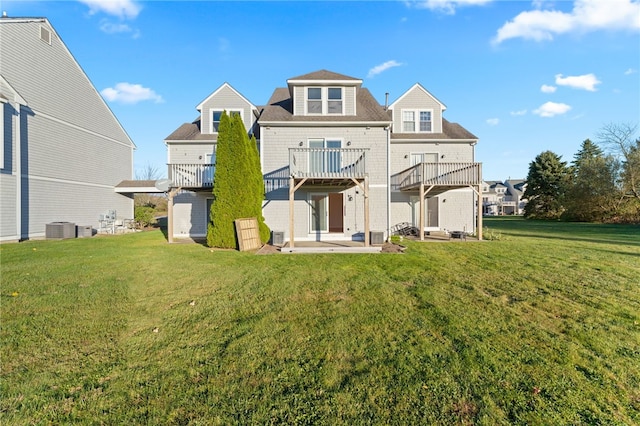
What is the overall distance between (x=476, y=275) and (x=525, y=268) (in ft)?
5.60

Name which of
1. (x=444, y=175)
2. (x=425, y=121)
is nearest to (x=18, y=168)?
(x=444, y=175)

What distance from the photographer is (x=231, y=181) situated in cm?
1109

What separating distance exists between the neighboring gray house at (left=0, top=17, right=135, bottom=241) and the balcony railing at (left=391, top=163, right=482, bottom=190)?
732 inches

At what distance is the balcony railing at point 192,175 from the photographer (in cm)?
1280

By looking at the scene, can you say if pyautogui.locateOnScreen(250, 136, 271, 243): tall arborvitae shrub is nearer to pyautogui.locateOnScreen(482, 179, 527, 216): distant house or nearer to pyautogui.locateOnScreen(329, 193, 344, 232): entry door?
pyautogui.locateOnScreen(329, 193, 344, 232): entry door

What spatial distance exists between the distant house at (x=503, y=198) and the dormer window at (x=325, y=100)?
2303 inches

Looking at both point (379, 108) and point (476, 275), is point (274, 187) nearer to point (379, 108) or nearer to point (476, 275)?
point (379, 108)

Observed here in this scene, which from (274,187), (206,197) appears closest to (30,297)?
(274,187)

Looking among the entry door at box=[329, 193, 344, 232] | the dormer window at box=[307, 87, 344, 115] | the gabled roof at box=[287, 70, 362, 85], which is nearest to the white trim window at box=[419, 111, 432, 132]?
the gabled roof at box=[287, 70, 362, 85]

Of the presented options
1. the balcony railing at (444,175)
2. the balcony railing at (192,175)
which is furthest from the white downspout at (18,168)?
the balcony railing at (444,175)

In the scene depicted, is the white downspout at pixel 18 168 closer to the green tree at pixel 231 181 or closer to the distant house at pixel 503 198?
the green tree at pixel 231 181

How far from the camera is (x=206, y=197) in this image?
14.9 meters

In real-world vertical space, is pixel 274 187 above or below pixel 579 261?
above

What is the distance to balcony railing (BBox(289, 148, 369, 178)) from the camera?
10.7 m
